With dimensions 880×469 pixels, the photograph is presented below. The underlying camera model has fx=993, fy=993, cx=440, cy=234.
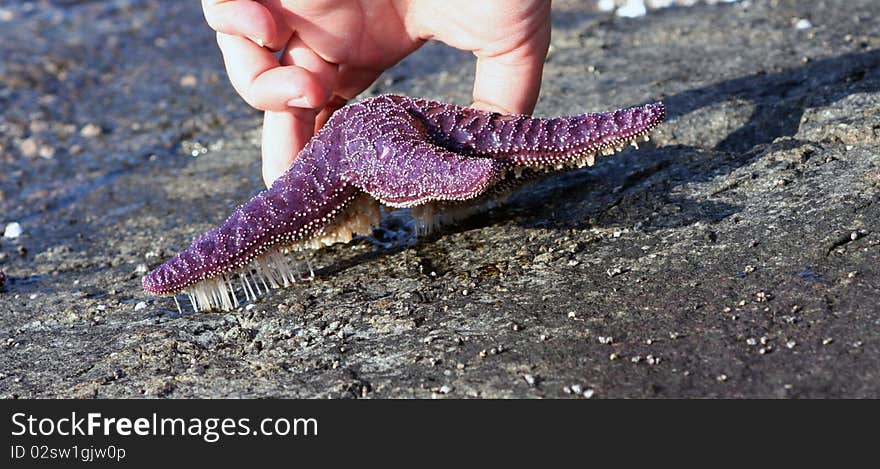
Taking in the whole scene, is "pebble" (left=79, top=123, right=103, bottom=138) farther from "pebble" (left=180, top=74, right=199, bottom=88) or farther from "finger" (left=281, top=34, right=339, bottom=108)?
"finger" (left=281, top=34, right=339, bottom=108)

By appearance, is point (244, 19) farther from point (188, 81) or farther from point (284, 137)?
point (188, 81)

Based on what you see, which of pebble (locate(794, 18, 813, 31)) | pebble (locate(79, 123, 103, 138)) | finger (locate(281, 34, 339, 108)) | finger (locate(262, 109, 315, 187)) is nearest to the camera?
finger (locate(262, 109, 315, 187))

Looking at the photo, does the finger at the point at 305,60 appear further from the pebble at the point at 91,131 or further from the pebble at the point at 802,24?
the pebble at the point at 802,24

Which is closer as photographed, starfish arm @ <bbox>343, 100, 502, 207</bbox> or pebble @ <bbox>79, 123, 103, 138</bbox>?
starfish arm @ <bbox>343, 100, 502, 207</bbox>

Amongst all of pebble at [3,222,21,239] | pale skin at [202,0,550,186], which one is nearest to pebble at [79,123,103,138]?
pebble at [3,222,21,239]

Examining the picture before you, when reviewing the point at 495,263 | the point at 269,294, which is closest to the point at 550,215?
the point at 495,263

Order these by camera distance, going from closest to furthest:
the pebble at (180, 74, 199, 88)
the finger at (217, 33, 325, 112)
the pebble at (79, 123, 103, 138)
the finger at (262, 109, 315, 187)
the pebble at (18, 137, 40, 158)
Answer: the finger at (217, 33, 325, 112) → the finger at (262, 109, 315, 187) → the pebble at (18, 137, 40, 158) → the pebble at (79, 123, 103, 138) → the pebble at (180, 74, 199, 88)

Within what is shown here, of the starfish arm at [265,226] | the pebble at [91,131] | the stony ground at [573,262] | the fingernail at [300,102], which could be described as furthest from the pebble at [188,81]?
the starfish arm at [265,226]
